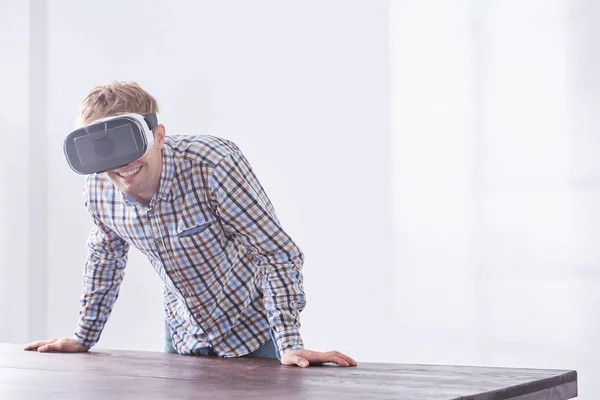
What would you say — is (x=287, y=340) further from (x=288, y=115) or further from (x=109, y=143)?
(x=288, y=115)

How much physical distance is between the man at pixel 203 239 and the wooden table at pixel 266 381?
13 centimetres

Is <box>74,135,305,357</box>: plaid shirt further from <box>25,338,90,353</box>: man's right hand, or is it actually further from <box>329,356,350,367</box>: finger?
<box>25,338,90,353</box>: man's right hand

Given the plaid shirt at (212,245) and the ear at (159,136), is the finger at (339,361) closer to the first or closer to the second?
the plaid shirt at (212,245)

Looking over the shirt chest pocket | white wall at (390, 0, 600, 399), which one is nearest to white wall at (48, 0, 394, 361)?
white wall at (390, 0, 600, 399)

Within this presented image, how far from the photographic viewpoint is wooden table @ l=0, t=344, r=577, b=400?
1317 mm

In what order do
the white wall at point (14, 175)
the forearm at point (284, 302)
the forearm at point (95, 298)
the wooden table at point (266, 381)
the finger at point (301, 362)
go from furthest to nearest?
the white wall at point (14, 175)
the forearm at point (95, 298)
the forearm at point (284, 302)
the finger at point (301, 362)
the wooden table at point (266, 381)

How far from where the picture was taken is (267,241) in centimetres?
182

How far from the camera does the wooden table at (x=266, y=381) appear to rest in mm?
1317

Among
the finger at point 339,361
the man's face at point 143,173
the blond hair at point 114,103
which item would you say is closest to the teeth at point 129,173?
the man's face at point 143,173

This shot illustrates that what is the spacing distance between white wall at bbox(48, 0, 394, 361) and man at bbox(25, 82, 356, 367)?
149 cm

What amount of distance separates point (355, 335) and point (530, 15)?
4.70 ft

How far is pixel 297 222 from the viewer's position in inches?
147

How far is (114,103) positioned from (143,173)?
165mm

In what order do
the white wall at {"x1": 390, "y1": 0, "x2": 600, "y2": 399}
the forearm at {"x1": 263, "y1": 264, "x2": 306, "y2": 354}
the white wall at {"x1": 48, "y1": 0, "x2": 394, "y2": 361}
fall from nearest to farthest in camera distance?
1. the forearm at {"x1": 263, "y1": 264, "x2": 306, "y2": 354}
2. the white wall at {"x1": 390, "y1": 0, "x2": 600, "y2": 399}
3. the white wall at {"x1": 48, "y1": 0, "x2": 394, "y2": 361}
